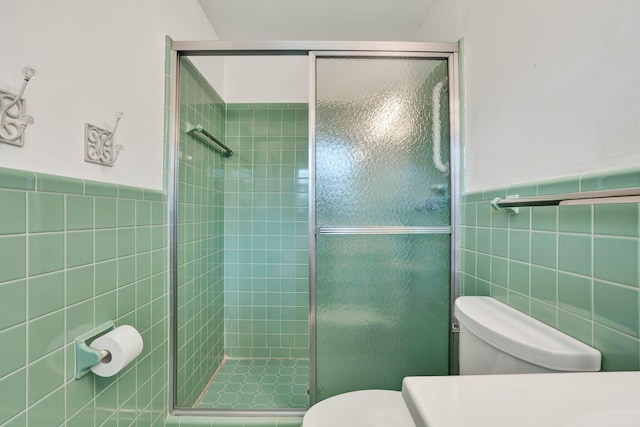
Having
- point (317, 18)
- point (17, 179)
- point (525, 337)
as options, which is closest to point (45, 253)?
point (17, 179)

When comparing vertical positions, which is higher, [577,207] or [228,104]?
[228,104]

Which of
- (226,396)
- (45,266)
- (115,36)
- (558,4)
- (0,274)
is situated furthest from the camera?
(226,396)

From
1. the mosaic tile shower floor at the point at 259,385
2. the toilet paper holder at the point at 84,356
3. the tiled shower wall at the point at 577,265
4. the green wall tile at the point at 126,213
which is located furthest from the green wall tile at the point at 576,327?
the green wall tile at the point at 126,213

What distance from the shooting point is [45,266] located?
→ 71 centimetres

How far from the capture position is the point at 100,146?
889 millimetres

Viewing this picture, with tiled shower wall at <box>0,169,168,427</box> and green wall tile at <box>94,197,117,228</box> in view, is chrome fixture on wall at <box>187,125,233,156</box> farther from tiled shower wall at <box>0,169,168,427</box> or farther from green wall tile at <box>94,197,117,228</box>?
green wall tile at <box>94,197,117,228</box>

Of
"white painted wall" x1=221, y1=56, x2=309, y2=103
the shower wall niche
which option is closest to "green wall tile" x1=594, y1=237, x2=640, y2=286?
the shower wall niche

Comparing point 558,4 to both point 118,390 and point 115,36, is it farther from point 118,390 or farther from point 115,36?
point 118,390

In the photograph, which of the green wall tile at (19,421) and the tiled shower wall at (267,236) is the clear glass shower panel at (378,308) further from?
the green wall tile at (19,421)

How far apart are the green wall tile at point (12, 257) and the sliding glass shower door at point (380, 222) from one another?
96 cm

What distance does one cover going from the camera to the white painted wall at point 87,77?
0.66 meters

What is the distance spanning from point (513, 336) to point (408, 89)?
1121mm

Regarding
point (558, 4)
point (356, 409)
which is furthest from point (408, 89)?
point (356, 409)

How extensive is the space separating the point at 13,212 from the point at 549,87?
56.6 inches
